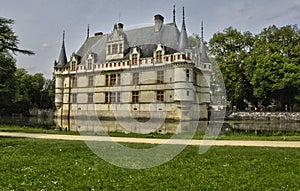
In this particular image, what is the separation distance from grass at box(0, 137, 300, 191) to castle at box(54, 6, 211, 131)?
20.8m

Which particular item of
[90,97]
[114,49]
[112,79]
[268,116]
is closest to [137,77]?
[112,79]

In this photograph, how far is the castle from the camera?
30922mm

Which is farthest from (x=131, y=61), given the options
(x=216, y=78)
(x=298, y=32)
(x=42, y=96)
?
(x=42, y=96)

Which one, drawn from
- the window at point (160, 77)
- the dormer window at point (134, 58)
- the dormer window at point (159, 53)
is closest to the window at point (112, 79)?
the dormer window at point (134, 58)

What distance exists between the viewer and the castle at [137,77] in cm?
3092

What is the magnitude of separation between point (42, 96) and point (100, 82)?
27.7 m

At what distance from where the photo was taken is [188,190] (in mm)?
5133

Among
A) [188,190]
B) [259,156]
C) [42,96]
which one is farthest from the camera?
[42,96]

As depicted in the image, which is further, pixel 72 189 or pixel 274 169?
pixel 274 169

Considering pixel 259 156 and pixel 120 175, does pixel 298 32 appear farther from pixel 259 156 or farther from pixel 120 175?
pixel 120 175

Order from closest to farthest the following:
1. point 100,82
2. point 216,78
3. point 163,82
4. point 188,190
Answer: point 188,190 < point 163,82 < point 100,82 < point 216,78

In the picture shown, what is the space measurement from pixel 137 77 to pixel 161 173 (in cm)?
2773

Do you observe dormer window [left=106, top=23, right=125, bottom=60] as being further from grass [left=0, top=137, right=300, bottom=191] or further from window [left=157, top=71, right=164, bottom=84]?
grass [left=0, top=137, right=300, bottom=191]

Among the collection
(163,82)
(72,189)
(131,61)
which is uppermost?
(131,61)
